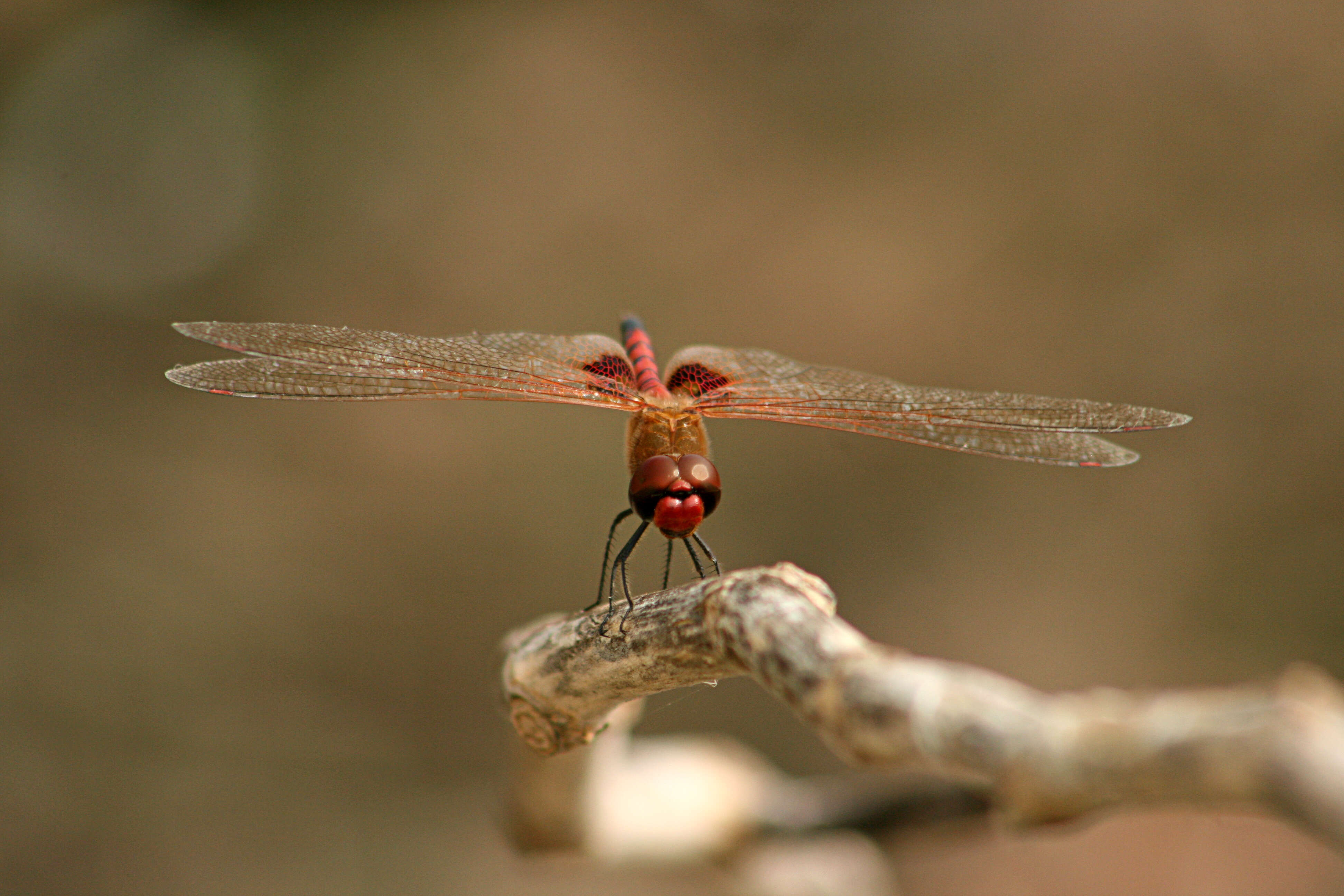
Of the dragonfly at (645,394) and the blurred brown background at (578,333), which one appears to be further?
the blurred brown background at (578,333)

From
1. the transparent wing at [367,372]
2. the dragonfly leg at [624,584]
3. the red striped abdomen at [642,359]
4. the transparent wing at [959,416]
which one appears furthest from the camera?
the red striped abdomen at [642,359]

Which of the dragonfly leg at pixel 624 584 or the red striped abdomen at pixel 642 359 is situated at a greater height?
the red striped abdomen at pixel 642 359

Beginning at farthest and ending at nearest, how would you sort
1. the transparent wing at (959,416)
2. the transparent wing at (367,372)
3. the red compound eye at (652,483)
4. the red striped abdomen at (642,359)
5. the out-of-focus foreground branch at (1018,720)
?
the red striped abdomen at (642,359) → the transparent wing at (959,416) → the transparent wing at (367,372) → the red compound eye at (652,483) → the out-of-focus foreground branch at (1018,720)

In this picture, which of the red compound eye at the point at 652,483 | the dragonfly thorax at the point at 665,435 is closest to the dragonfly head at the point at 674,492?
the red compound eye at the point at 652,483

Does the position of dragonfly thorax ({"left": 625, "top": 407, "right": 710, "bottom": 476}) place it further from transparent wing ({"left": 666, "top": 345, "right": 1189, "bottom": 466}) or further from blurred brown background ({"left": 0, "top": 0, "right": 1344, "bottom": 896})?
blurred brown background ({"left": 0, "top": 0, "right": 1344, "bottom": 896})

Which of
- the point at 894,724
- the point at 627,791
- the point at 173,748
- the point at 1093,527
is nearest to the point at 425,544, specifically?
the point at 173,748

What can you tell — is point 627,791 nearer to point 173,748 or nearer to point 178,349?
point 173,748

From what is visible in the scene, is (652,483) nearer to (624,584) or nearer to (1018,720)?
(624,584)

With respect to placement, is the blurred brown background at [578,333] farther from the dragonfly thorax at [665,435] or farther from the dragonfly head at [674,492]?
the dragonfly head at [674,492]
